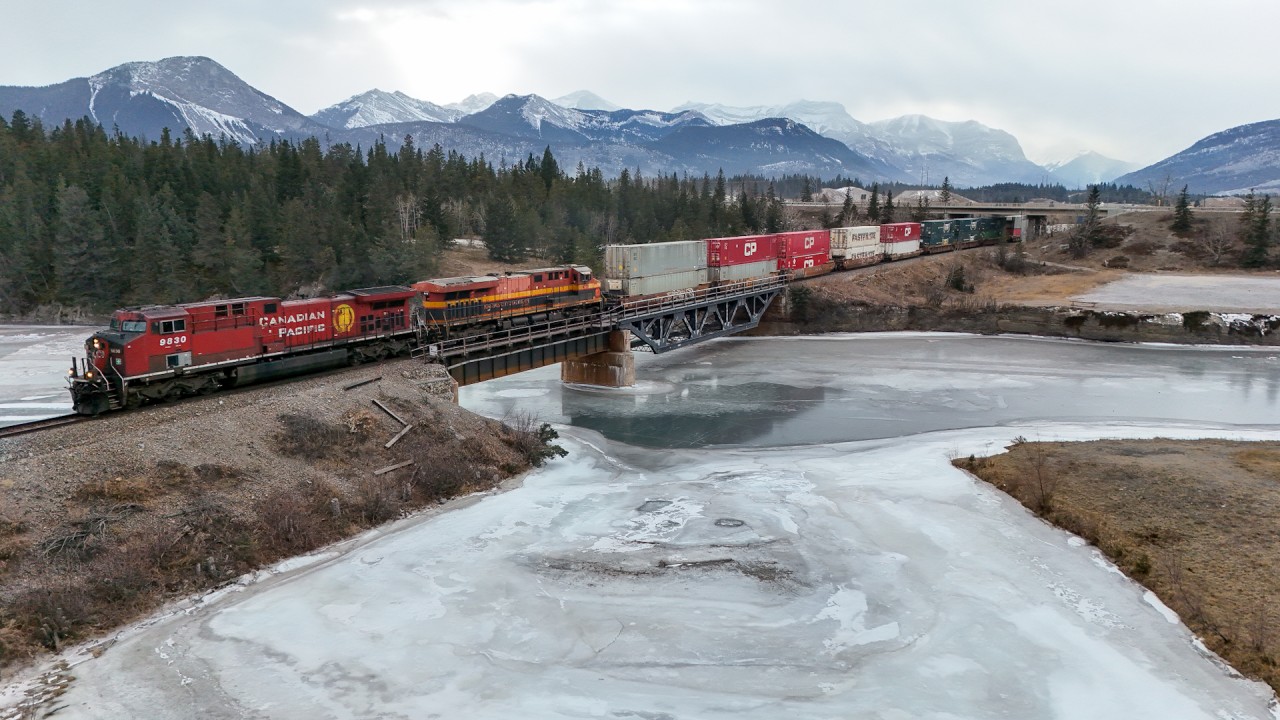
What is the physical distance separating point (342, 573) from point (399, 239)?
2097 inches

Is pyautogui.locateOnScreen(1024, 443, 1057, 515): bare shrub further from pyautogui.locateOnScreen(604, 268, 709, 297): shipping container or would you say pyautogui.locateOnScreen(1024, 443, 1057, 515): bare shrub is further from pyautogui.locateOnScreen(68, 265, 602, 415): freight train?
pyautogui.locateOnScreen(604, 268, 709, 297): shipping container

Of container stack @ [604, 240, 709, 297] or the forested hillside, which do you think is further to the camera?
the forested hillside

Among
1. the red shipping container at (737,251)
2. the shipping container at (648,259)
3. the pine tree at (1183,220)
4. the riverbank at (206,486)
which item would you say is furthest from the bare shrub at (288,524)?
the pine tree at (1183,220)

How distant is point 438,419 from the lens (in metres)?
31.0

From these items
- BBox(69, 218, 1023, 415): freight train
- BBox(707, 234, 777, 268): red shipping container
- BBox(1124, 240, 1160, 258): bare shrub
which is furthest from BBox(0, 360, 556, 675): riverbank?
BBox(1124, 240, 1160, 258): bare shrub

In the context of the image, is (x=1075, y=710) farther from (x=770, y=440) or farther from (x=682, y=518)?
(x=770, y=440)

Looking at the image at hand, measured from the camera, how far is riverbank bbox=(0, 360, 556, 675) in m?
18.4

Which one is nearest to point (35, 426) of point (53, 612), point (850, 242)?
point (53, 612)

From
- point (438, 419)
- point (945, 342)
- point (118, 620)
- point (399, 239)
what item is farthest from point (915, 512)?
point (399, 239)

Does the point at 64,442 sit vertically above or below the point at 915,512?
above

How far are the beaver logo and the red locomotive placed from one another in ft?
0.14

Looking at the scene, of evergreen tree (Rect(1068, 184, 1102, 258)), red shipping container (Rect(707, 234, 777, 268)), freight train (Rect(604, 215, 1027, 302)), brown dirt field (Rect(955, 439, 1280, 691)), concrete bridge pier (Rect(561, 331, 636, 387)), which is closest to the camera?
brown dirt field (Rect(955, 439, 1280, 691))

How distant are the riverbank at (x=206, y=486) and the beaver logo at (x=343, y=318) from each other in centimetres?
213

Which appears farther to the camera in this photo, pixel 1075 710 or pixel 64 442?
pixel 64 442
